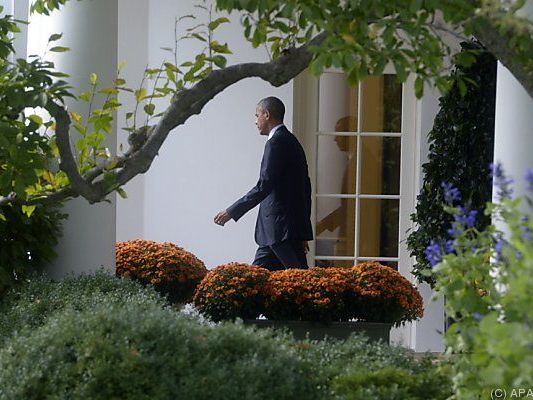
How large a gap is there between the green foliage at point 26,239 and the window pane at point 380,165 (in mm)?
4322

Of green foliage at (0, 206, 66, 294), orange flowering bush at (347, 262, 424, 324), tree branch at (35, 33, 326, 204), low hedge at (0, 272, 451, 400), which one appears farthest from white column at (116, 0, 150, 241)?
low hedge at (0, 272, 451, 400)

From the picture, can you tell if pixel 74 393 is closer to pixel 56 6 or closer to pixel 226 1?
pixel 226 1

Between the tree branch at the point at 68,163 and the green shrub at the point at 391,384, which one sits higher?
the tree branch at the point at 68,163

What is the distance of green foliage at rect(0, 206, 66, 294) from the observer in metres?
6.92

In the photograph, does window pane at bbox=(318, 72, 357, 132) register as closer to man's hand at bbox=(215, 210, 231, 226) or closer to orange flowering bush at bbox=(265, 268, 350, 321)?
man's hand at bbox=(215, 210, 231, 226)

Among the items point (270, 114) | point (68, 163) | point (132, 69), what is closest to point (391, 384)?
point (68, 163)

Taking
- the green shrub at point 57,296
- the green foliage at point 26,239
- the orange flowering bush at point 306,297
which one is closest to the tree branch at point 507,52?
the green shrub at point 57,296

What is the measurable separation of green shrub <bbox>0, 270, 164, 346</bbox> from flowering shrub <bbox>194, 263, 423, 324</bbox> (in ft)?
2.46

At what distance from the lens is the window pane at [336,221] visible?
35.9 ft

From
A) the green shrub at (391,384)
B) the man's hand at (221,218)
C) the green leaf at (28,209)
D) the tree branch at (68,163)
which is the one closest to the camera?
the green shrub at (391,384)

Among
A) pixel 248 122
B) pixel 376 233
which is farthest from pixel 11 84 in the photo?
pixel 376 233

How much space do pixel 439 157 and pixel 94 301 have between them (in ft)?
13.4

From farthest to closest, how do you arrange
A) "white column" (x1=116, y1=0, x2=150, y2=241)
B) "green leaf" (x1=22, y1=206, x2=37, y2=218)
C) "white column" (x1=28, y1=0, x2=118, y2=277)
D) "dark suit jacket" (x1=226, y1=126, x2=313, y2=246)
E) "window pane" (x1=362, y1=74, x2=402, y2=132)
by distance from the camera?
"window pane" (x1=362, y1=74, x2=402, y2=132), "white column" (x1=116, y1=0, x2=150, y2=241), "dark suit jacket" (x1=226, y1=126, x2=313, y2=246), "white column" (x1=28, y1=0, x2=118, y2=277), "green leaf" (x1=22, y1=206, x2=37, y2=218)

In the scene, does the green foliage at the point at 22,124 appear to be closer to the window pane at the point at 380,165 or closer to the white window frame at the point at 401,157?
the white window frame at the point at 401,157
